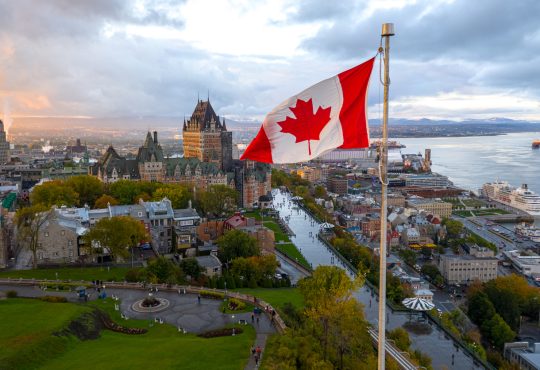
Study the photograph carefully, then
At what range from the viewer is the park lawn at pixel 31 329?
20.3 metres

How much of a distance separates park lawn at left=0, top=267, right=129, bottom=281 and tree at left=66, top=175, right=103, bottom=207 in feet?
83.5

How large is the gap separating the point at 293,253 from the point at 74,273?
2796 cm

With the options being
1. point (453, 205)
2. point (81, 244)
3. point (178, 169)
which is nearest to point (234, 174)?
point (178, 169)

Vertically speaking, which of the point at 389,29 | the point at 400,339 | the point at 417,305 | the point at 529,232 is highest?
the point at 389,29

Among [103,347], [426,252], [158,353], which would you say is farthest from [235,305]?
[426,252]

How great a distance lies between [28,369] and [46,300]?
10.1 m

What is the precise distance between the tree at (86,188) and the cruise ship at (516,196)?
102 m

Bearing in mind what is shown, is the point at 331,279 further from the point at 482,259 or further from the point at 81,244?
the point at 482,259

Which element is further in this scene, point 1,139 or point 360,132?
point 1,139

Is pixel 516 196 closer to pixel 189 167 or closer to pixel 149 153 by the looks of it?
pixel 189 167

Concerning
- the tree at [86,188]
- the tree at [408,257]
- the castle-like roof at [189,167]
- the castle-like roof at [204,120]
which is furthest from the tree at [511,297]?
the castle-like roof at [204,120]

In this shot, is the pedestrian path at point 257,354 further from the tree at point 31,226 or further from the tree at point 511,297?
the tree at point 511,297

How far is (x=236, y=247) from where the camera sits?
44.6m

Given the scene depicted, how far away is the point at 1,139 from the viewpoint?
135m
